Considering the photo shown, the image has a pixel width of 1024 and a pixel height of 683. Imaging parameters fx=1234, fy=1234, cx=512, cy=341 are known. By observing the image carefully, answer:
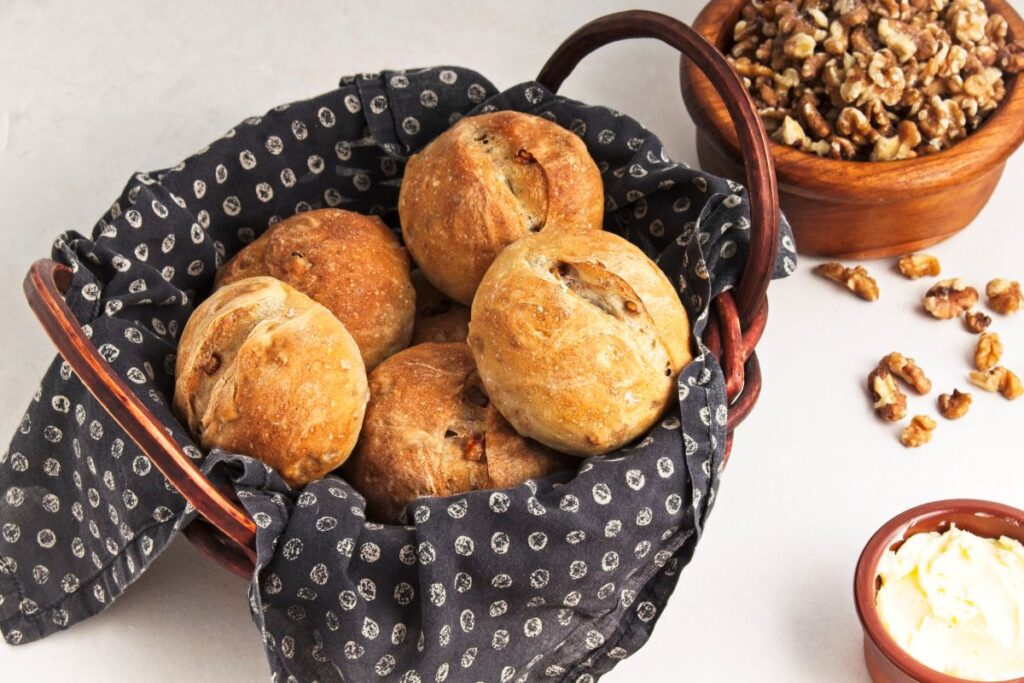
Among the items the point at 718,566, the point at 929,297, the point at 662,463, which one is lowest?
the point at 718,566

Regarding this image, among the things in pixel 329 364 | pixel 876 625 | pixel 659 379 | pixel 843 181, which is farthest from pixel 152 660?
pixel 843 181

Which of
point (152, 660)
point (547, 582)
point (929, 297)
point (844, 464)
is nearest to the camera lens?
point (547, 582)

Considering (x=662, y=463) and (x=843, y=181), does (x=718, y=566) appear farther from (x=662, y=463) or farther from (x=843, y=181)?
(x=843, y=181)

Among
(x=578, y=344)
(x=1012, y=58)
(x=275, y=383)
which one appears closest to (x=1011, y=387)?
(x=1012, y=58)

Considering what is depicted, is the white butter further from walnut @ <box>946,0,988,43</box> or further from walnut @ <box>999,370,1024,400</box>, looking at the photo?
walnut @ <box>946,0,988,43</box>

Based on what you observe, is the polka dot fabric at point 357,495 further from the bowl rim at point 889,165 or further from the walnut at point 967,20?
the walnut at point 967,20

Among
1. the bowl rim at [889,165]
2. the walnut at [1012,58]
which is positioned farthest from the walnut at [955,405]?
the walnut at [1012,58]

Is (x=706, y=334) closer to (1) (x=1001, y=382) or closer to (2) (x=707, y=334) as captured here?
(2) (x=707, y=334)

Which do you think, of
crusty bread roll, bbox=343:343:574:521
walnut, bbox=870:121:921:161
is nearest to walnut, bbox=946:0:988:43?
walnut, bbox=870:121:921:161
